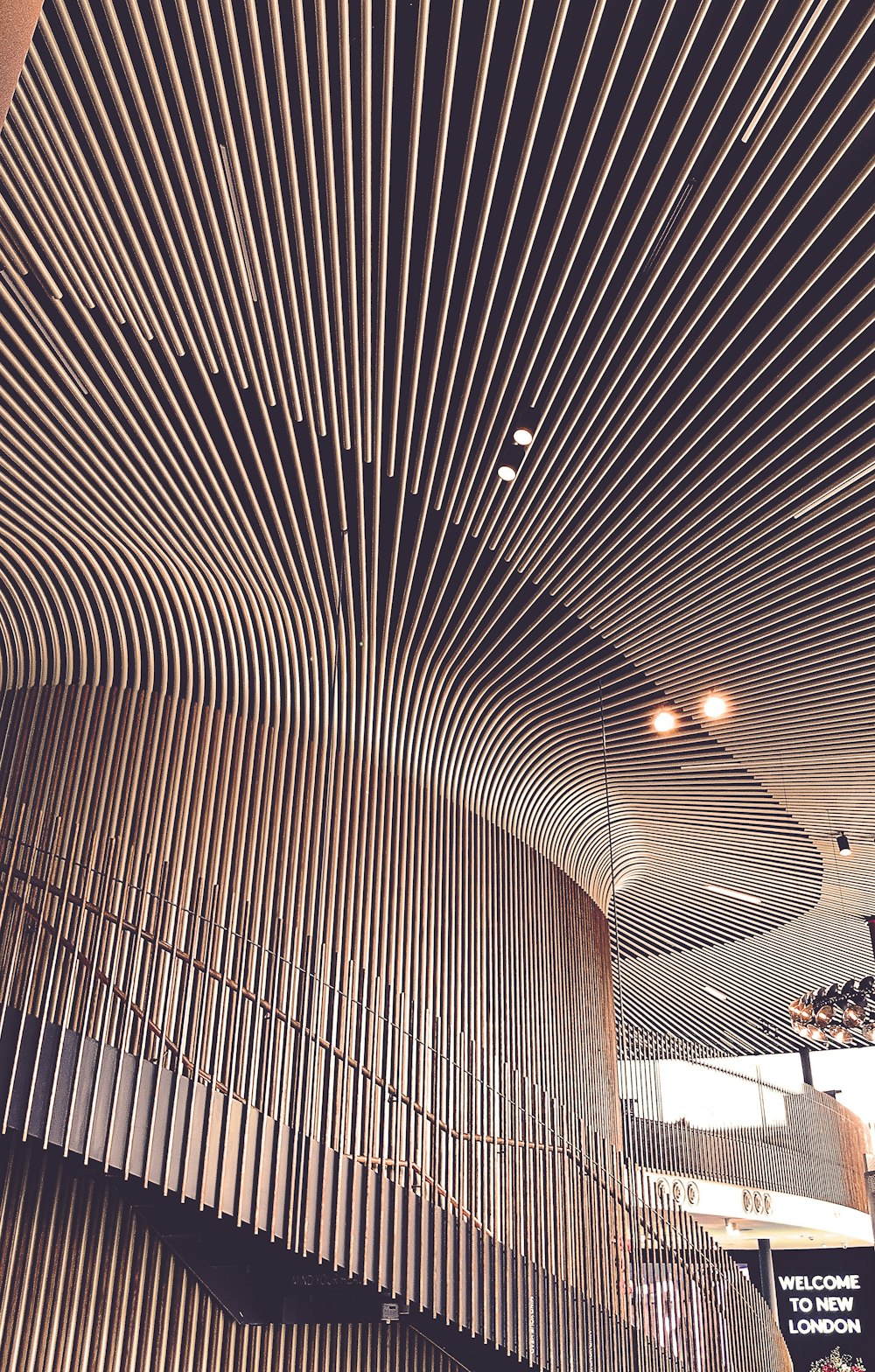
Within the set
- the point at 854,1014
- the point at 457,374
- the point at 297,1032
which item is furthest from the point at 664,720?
the point at 854,1014

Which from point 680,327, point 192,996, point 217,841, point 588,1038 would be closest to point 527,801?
point 588,1038

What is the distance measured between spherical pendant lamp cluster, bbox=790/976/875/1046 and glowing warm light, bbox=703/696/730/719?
12.8ft

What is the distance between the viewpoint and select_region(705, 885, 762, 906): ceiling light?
12117mm

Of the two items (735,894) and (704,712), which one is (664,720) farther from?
(735,894)

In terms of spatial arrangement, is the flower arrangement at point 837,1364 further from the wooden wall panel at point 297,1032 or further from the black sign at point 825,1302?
the wooden wall panel at point 297,1032

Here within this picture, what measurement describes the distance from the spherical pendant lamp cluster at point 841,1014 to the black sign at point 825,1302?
8803 millimetres

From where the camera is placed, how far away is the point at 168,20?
4078 millimetres

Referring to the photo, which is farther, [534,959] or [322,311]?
[534,959]

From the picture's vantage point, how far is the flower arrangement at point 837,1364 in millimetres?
16578

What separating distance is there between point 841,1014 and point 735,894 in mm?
1563

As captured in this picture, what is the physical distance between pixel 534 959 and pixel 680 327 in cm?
643

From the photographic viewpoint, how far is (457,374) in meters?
5.77

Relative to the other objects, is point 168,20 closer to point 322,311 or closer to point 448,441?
point 322,311

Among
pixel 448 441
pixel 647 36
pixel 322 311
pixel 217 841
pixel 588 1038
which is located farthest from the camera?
pixel 588 1038
